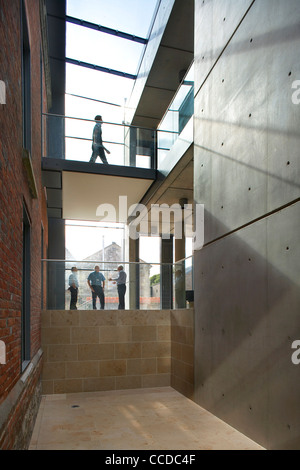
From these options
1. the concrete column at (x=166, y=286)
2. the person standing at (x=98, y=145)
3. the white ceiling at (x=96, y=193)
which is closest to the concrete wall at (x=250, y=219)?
the concrete column at (x=166, y=286)

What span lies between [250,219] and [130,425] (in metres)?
3.70

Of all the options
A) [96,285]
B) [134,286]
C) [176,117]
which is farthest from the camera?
[176,117]

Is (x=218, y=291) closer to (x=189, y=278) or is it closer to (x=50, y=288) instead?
(x=189, y=278)

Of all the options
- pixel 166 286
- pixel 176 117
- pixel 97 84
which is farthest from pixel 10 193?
pixel 97 84

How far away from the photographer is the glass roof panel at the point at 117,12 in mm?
9938

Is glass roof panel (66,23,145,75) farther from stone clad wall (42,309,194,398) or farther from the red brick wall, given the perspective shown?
stone clad wall (42,309,194,398)

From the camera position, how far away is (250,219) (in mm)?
5023

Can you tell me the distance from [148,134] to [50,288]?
17.4 ft

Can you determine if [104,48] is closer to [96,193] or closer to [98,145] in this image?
[98,145]

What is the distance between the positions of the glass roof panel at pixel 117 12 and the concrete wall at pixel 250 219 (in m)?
3.98

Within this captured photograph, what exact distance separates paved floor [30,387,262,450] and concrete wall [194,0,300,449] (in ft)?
1.13

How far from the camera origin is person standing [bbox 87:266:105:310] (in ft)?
27.8

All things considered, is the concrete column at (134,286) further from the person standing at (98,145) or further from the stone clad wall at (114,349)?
the person standing at (98,145)
